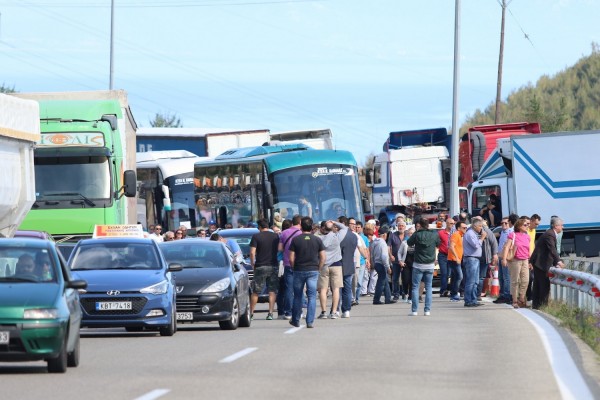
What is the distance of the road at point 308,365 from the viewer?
12.9 metres

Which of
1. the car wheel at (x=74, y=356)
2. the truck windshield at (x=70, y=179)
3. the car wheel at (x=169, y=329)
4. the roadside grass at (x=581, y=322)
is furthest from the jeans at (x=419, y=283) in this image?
the car wheel at (x=74, y=356)

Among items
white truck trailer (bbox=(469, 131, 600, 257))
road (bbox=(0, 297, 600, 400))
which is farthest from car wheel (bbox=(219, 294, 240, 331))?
white truck trailer (bbox=(469, 131, 600, 257))

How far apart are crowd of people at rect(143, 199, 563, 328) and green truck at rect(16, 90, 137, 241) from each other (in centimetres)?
220

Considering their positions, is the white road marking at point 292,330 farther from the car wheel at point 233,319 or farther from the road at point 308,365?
the car wheel at point 233,319

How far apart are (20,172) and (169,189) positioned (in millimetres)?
24781

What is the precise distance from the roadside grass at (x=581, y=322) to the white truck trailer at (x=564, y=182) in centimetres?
978

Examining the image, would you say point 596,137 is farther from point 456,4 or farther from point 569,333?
point 569,333

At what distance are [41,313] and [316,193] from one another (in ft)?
78.9

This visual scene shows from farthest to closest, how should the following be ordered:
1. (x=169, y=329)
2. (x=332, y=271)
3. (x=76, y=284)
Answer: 1. (x=332, y=271)
2. (x=169, y=329)
3. (x=76, y=284)

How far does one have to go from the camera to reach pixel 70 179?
28.8 meters

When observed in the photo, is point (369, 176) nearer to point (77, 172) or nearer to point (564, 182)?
point (564, 182)

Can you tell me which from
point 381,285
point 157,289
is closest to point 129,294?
point 157,289

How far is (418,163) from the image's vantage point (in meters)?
54.3

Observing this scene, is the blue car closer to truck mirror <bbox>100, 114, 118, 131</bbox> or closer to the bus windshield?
truck mirror <bbox>100, 114, 118, 131</bbox>
